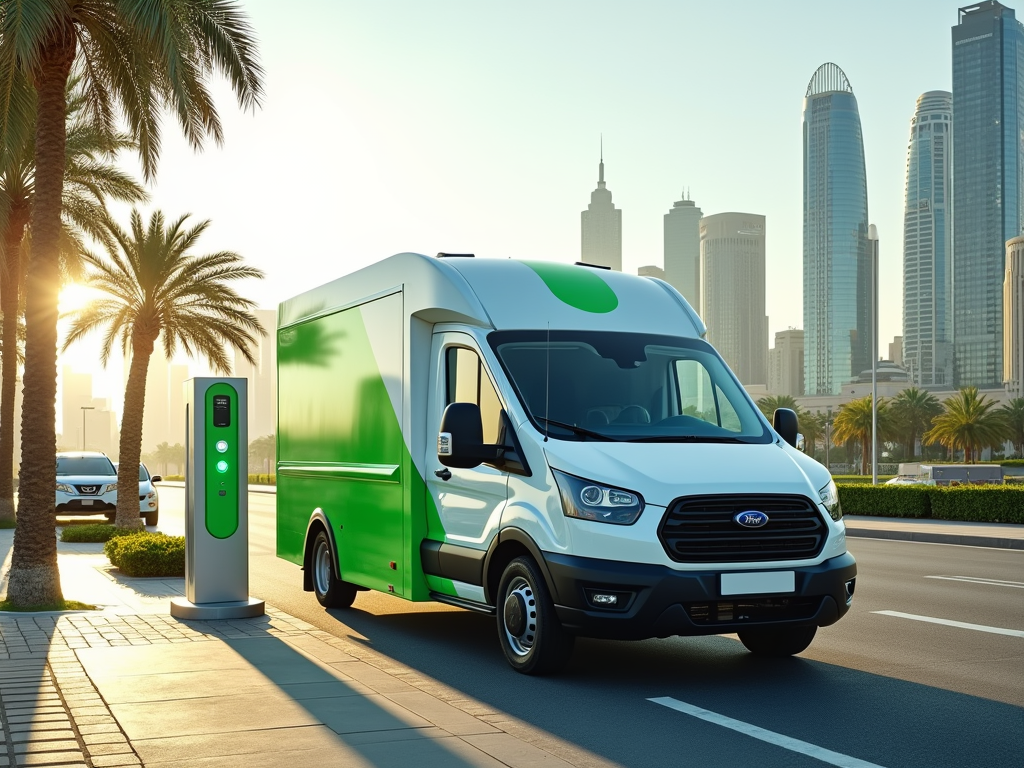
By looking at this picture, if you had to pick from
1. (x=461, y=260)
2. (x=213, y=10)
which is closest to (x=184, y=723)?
(x=461, y=260)

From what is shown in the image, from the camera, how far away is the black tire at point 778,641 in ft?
27.1

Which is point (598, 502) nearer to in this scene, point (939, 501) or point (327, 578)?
point (327, 578)

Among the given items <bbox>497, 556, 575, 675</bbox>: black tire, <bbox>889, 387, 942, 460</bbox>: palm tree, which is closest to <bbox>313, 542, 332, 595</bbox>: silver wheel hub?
<bbox>497, 556, 575, 675</bbox>: black tire

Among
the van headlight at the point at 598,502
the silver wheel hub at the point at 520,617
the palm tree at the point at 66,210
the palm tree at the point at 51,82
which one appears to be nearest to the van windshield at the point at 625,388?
the van headlight at the point at 598,502

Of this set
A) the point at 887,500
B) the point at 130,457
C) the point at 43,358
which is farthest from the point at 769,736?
the point at 887,500

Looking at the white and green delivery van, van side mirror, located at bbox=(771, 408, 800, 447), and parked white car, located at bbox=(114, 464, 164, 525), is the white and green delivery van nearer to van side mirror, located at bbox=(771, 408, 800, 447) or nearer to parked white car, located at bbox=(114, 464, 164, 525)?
van side mirror, located at bbox=(771, 408, 800, 447)

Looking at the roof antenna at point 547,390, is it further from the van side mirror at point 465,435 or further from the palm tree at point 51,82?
the palm tree at point 51,82

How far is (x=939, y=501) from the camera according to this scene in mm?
27359

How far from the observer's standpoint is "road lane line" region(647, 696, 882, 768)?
5.53 meters

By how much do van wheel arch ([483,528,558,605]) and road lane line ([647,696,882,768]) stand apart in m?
0.98

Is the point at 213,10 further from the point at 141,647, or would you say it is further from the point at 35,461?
the point at 141,647

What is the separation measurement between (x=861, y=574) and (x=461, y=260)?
7884 mm

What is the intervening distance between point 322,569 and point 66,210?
15.5 m

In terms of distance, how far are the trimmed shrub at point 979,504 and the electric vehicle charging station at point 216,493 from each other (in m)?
19.4
